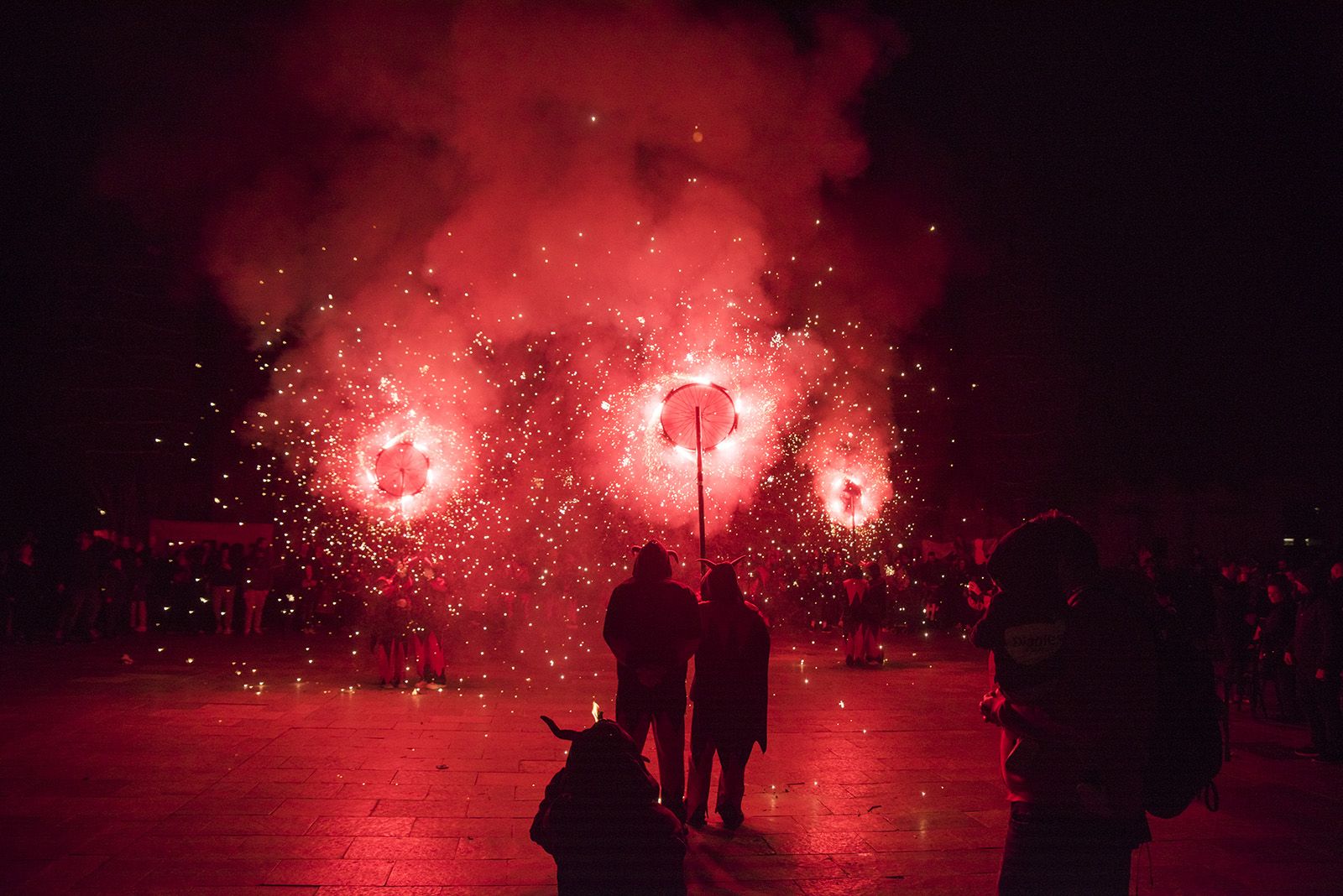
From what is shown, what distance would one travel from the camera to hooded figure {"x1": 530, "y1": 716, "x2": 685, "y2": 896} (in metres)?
2.78

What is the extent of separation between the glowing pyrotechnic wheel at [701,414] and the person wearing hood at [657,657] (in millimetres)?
3495

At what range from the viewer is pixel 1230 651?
371 inches

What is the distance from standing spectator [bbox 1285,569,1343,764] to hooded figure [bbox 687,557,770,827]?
4476 millimetres

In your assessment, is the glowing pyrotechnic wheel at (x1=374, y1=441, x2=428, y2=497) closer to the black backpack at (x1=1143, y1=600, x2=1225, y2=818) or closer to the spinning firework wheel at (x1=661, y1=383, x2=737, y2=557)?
the spinning firework wheel at (x1=661, y1=383, x2=737, y2=557)

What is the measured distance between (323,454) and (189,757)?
30.3 ft

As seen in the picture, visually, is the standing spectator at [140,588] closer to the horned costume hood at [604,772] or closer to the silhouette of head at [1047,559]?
the horned costume hood at [604,772]

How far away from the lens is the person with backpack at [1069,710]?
241 cm

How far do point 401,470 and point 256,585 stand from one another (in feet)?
15.5

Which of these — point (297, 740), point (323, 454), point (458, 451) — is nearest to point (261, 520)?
point (323, 454)

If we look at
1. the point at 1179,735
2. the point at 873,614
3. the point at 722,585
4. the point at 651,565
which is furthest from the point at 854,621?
the point at 1179,735

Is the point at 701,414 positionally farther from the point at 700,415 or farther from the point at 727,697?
the point at 727,697

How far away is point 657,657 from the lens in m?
5.20

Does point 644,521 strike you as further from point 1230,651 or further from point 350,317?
point 1230,651

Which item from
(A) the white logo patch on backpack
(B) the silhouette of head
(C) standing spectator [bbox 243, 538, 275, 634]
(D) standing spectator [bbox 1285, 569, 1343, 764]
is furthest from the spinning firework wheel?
(C) standing spectator [bbox 243, 538, 275, 634]
